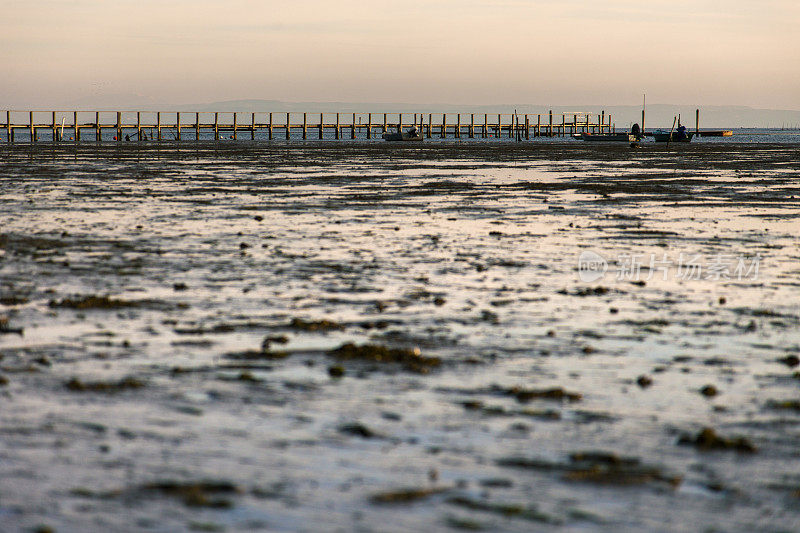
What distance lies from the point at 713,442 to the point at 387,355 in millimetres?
2861

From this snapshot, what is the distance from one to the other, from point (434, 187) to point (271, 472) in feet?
80.9

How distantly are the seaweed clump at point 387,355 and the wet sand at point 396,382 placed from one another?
0.03 meters

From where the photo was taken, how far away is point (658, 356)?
797cm

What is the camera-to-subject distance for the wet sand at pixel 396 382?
4.82 meters

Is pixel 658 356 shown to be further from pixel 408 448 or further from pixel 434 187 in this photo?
pixel 434 187

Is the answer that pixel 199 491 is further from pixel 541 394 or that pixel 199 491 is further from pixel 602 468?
pixel 541 394

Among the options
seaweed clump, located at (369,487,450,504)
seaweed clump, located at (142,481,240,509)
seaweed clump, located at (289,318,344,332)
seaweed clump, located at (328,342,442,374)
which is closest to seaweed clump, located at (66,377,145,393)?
seaweed clump, located at (328,342,442,374)

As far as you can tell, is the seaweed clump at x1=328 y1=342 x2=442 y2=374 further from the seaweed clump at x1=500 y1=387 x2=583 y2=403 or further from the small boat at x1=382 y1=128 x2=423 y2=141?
the small boat at x1=382 y1=128 x2=423 y2=141

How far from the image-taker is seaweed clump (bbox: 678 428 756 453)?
5676 millimetres

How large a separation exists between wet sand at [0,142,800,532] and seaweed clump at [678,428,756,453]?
0.6 inches

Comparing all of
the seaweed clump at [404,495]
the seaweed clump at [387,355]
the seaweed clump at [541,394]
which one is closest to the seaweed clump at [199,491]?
the seaweed clump at [404,495]

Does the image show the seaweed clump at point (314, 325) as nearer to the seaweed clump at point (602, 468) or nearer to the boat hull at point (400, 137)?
the seaweed clump at point (602, 468)

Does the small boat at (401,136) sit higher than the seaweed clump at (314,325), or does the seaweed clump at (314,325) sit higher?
the small boat at (401,136)

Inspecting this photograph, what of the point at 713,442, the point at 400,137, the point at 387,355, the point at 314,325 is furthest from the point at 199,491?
the point at 400,137
